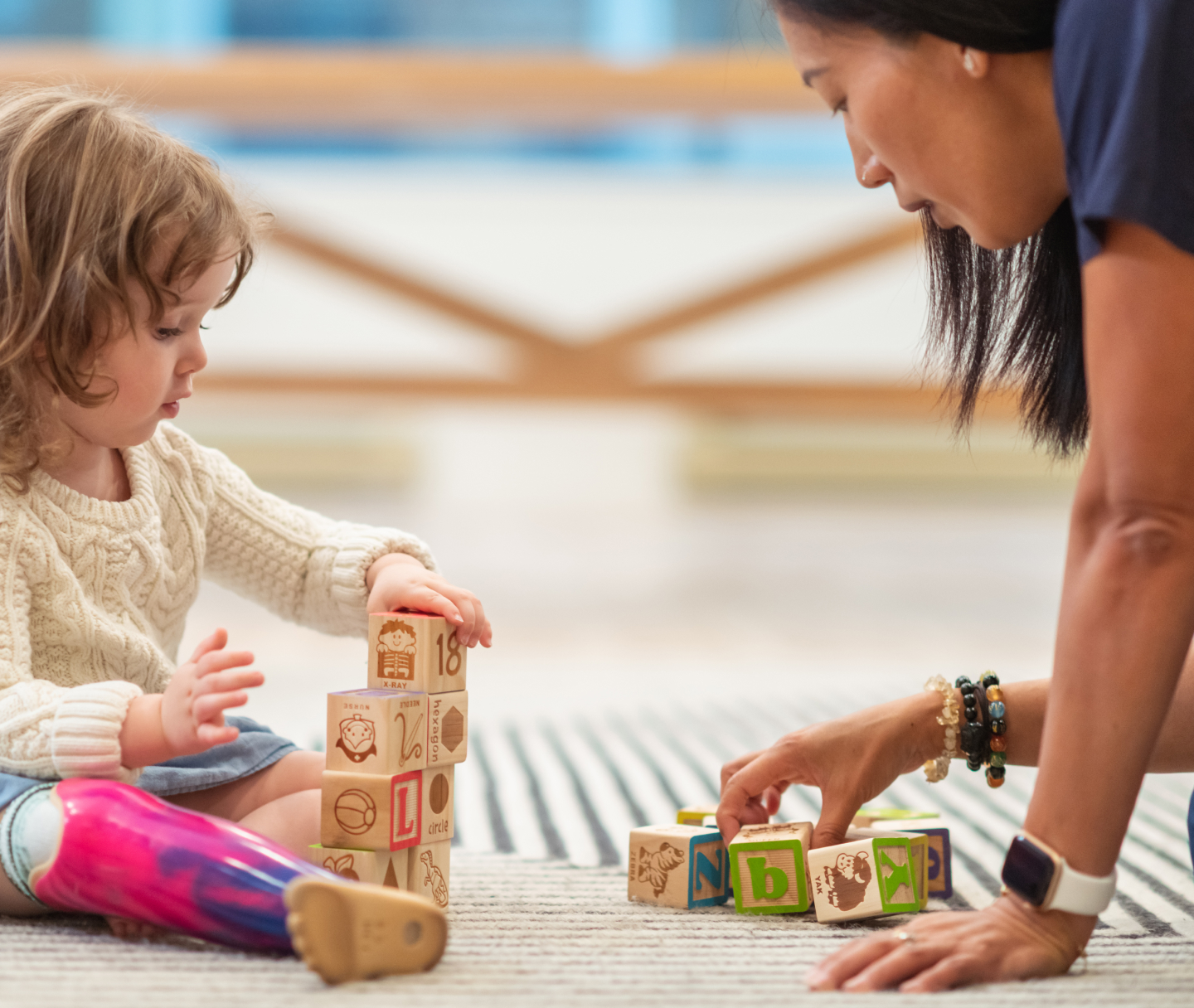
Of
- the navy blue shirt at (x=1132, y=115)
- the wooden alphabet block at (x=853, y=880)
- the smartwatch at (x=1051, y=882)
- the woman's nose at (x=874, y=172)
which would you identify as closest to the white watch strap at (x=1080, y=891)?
the smartwatch at (x=1051, y=882)

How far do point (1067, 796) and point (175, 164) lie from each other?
67 centimetres

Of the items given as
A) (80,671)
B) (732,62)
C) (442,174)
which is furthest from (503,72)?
(442,174)

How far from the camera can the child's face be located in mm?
844

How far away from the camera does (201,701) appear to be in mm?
701

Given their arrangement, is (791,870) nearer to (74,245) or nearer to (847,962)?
(847,962)

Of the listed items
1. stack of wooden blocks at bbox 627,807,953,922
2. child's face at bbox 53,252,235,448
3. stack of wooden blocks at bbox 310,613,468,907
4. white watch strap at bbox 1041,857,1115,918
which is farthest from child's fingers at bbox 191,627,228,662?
white watch strap at bbox 1041,857,1115,918

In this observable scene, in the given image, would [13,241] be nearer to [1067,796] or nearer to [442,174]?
[1067,796]

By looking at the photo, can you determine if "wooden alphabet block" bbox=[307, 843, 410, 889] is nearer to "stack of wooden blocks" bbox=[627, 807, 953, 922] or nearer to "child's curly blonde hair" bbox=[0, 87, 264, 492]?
"stack of wooden blocks" bbox=[627, 807, 953, 922]

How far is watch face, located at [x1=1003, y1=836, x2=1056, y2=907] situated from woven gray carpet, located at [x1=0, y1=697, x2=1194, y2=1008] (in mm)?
45

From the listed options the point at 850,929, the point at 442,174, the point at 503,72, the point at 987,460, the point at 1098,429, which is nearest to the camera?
the point at 1098,429

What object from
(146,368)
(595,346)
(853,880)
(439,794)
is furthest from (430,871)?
(595,346)

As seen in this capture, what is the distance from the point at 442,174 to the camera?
491 cm

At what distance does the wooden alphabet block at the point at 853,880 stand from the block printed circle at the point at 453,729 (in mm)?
240

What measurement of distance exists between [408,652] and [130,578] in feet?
0.68
